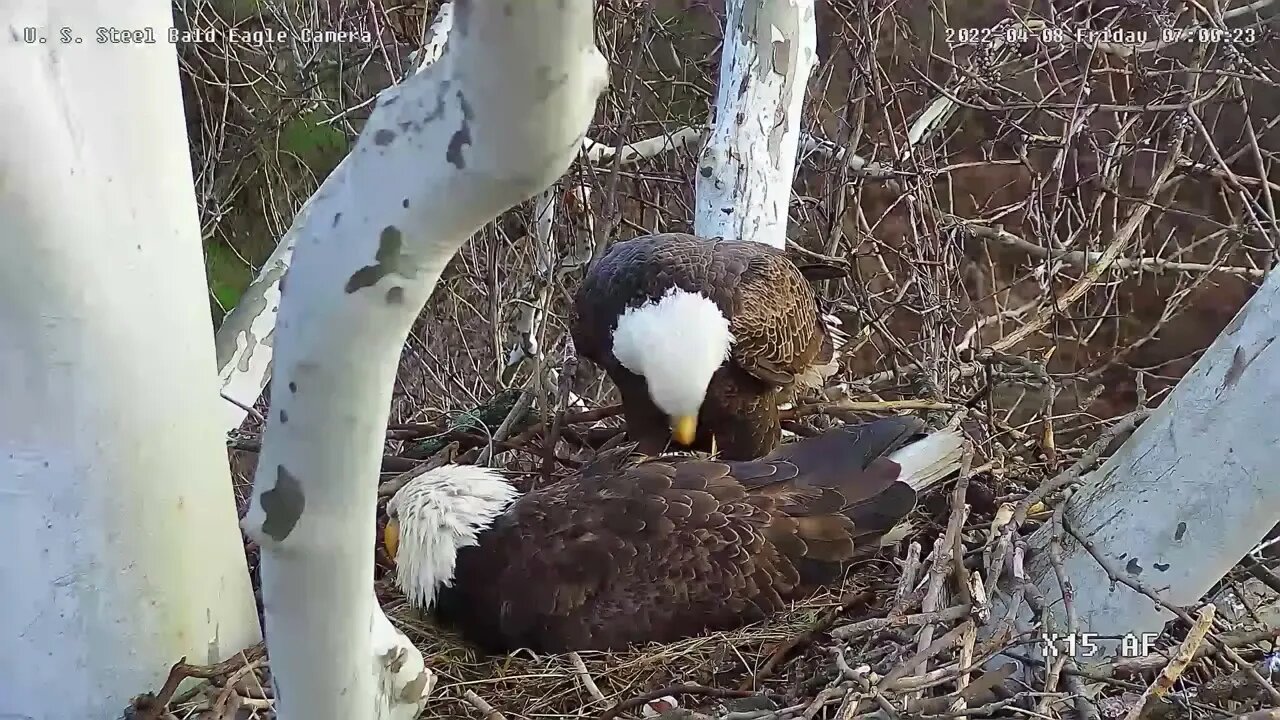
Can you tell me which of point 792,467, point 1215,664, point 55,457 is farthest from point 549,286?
point 1215,664

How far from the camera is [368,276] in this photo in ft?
2.51

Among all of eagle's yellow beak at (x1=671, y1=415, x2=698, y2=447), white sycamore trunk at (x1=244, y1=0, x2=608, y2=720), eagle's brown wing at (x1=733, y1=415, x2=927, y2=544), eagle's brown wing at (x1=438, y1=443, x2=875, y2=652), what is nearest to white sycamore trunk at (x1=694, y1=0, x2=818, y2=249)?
eagle's yellow beak at (x1=671, y1=415, x2=698, y2=447)

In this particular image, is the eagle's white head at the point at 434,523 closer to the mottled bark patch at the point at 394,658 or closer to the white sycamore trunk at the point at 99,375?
the white sycamore trunk at the point at 99,375

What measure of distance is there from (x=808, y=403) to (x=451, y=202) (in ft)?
7.40

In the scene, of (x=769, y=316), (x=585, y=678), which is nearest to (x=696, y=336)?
(x=769, y=316)

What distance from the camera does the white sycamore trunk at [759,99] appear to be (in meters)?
2.35

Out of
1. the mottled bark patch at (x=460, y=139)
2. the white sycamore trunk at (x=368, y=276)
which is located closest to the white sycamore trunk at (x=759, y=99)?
the white sycamore trunk at (x=368, y=276)

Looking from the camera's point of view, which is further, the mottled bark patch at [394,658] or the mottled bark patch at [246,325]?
the mottled bark patch at [246,325]

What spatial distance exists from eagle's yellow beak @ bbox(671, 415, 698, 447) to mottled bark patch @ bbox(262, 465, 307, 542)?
5.39 feet

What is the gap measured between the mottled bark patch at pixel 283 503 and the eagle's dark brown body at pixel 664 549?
3.57 ft

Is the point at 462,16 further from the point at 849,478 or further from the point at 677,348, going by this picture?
the point at 677,348

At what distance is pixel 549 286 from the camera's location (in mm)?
3248

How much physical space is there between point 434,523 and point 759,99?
1.24 meters

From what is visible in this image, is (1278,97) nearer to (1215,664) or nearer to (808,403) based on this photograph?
(808,403)
